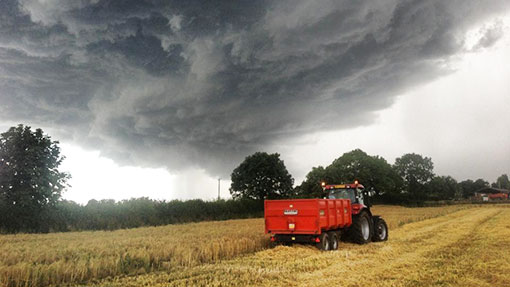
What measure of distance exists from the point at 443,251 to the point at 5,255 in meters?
14.2

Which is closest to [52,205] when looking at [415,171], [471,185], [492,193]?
[415,171]

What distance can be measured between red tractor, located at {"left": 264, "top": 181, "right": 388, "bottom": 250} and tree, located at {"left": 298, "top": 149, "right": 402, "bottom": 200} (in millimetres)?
54499

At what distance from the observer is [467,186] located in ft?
569

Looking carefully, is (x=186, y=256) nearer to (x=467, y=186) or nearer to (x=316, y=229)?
(x=316, y=229)

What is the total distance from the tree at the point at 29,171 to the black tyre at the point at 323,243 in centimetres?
2745

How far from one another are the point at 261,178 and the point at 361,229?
5285 cm

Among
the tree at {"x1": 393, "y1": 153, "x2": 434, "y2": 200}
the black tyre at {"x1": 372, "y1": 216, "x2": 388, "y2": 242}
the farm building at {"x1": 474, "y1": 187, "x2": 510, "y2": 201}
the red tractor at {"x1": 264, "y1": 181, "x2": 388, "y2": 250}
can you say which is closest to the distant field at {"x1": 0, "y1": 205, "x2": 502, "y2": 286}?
the red tractor at {"x1": 264, "y1": 181, "x2": 388, "y2": 250}

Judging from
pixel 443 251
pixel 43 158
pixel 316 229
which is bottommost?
pixel 443 251

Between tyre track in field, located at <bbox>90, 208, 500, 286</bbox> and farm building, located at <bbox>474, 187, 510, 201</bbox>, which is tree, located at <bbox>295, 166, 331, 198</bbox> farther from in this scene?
farm building, located at <bbox>474, 187, 510, 201</bbox>

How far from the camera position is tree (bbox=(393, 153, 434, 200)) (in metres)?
93.2

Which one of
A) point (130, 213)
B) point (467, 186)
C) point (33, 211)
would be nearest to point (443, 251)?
point (130, 213)

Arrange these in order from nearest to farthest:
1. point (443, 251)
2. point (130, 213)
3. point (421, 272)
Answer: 1. point (421, 272)
2. point (443, 251)
3. point (130, 213)

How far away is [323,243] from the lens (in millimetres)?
12859

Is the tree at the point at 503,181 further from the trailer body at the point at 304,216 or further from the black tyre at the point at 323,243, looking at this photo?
the black tyre at the point at 323,243
